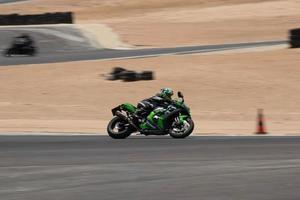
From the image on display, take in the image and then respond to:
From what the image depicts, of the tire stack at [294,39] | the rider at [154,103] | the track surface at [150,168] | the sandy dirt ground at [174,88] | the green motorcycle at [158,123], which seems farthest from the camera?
the tire stack at [294,39]

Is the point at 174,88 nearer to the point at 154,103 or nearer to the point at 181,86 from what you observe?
the point at 181,86

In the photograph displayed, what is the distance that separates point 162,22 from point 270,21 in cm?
733

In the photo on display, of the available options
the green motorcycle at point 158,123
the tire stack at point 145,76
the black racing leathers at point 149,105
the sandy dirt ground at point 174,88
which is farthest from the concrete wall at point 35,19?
the green motorcycle at point 158,123

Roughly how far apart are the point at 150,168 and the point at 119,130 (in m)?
5.39

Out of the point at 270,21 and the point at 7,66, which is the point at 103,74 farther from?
the point at 270,21

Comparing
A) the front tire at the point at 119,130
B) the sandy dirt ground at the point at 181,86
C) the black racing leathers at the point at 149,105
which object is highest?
the black racing leathers at the point at 149,105

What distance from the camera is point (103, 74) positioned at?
104 ft

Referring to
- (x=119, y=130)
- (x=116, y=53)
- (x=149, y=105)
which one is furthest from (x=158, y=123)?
(x=116, y=53)

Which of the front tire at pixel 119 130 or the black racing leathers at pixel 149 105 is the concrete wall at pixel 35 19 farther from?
the front tire at pixel 119 130

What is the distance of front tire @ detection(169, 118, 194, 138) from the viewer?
17.0 metres

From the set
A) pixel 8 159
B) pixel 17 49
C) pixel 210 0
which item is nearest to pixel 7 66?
pixel 17 49

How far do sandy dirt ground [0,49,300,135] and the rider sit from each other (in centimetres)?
189

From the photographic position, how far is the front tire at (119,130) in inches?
680

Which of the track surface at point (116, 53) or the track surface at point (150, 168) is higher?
the track surface at point (150, 168)
